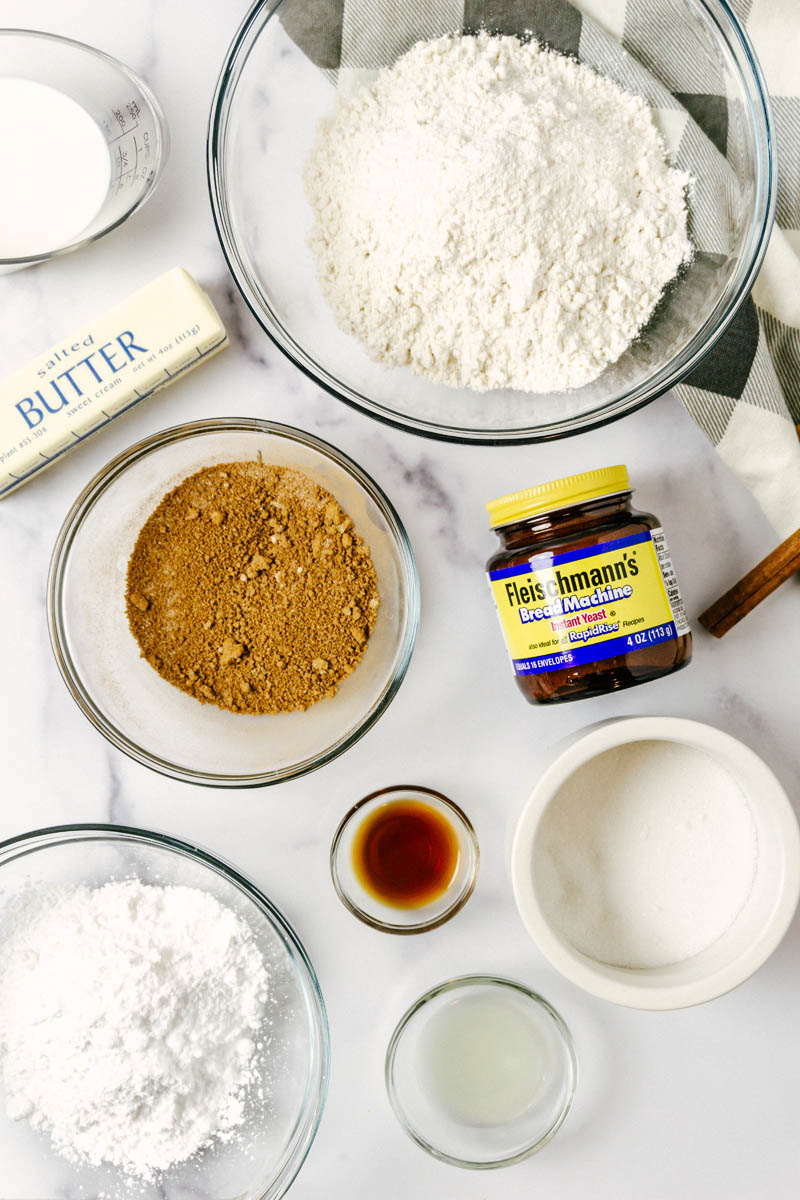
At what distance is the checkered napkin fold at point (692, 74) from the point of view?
0.85 m

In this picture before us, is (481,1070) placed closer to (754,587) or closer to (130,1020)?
(130,1020)

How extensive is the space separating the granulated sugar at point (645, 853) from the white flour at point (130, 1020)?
14.3 inches

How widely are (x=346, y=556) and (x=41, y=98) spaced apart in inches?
23.1

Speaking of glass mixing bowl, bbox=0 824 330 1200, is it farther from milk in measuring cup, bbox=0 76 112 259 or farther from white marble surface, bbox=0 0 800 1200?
milk in measuring cup, bbox=0 76 112 259

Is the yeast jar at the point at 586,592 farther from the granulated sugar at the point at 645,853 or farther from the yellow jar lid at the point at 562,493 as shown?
the granulated sugar at the point at 645,853

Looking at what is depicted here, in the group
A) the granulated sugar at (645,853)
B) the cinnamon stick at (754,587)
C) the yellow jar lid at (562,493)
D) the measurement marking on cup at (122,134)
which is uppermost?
the measurement marking on cup at (122,134)

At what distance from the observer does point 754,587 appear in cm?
92

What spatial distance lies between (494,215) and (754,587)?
481 millimetres

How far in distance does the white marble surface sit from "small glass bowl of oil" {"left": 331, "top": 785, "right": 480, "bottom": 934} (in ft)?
0.09

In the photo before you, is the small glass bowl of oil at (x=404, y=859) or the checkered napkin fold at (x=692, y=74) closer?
the checkered napkin fold at (x=692, y=74)

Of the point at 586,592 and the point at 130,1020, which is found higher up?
the point at 586,592

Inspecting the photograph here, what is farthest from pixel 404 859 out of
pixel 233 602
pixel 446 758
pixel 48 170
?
pixel 48 170

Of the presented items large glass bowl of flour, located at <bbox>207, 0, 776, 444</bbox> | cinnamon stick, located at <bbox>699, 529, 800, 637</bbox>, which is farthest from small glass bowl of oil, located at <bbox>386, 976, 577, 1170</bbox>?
large glass bowl of flour, located at <bbox>207, 0, 776, 444</bbox>

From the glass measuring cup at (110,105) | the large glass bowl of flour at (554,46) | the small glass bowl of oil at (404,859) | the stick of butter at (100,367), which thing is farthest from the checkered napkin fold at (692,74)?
the small glass bowl of oil at (404,859)
